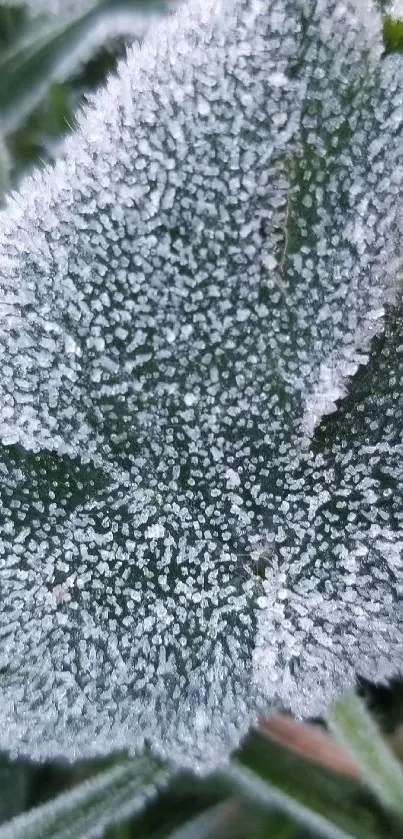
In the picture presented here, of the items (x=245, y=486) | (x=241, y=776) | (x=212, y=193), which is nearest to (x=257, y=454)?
(x=245, y=486)

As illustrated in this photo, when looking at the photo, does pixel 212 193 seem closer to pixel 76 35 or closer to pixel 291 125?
pixel 291 125

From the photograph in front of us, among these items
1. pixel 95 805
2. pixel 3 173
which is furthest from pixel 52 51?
pixel 95 805

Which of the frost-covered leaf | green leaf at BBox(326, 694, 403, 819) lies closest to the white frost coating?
the frost-covered leaf

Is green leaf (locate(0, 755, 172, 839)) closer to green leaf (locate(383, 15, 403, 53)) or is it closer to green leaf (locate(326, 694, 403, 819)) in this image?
green leaf (locate(326, 694, 403, 819))

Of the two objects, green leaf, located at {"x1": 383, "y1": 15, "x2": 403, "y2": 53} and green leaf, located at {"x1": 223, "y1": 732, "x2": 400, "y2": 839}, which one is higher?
green leaf, located at {"x1": 383, "y1": 15, "x2": 403, "y2": 53}

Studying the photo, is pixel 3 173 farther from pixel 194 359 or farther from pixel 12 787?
pixel 12 787

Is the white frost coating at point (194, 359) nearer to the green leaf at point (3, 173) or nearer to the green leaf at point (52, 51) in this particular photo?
the green leaf at point (3, 173)

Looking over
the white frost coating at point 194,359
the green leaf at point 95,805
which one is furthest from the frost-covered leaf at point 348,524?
the green leaf at point 95,805
